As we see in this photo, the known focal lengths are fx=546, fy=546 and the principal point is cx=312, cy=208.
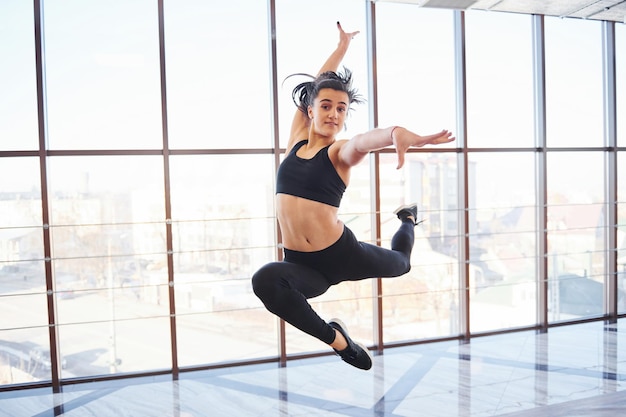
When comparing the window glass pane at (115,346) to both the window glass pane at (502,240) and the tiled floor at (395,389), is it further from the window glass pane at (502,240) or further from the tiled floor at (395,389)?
the window glass pane at (502,240)

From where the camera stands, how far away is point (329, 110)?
2.23 metres

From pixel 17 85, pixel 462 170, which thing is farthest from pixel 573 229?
pixel 17 85

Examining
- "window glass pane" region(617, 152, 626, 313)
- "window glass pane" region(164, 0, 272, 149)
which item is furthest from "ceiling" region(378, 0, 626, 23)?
"window glass pane" region(617, 152, 626, 313)

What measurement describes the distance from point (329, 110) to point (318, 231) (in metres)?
0.50

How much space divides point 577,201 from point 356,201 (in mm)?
2403

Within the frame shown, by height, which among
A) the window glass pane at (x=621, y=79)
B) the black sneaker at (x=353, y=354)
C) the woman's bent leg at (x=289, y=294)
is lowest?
the black sneaker at (x=353, y=354)

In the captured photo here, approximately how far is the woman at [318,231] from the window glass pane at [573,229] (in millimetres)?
3685

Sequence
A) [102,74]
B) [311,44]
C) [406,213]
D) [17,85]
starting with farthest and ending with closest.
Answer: [311,44] → [102,74] → [17,85] → [406,213]

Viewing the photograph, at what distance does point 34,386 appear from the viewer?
168 inches

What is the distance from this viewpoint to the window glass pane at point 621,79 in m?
5.57

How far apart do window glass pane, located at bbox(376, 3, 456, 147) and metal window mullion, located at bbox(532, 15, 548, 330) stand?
2.97 feet

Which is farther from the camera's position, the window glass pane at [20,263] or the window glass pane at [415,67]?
the window glass pane at [415,67]

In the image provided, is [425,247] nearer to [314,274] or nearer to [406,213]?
[406,213]

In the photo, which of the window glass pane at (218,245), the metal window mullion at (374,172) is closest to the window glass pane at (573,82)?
the metal window mullion at (374,172)
